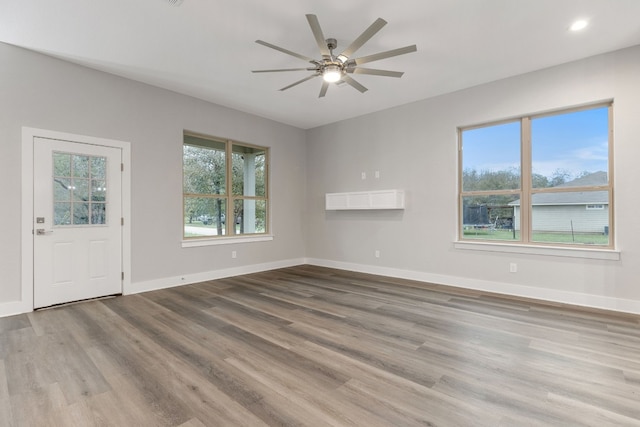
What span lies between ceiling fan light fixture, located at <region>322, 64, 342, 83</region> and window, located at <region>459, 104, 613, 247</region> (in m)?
2.52

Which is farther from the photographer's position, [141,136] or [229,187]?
[229,187]

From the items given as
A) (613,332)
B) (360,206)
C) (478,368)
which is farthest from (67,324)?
(613,332)

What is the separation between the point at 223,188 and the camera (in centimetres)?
565

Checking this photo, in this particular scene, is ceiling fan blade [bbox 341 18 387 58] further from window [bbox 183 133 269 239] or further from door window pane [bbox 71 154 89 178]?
door window pane [bbox 71 154 89 178]

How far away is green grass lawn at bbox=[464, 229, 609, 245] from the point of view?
383cm

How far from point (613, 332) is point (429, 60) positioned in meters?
3.43

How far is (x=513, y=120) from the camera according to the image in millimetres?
4438

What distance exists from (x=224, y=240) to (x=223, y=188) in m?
0.94

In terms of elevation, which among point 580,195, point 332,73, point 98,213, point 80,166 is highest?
point 332,73

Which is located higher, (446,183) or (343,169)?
(343,169)

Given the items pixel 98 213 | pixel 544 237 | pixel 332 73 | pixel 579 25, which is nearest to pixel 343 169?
pixel 332 73

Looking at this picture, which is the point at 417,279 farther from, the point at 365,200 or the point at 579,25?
the point at 579,25

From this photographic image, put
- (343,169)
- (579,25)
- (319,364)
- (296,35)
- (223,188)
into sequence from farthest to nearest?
(343,169), (223,188), (296,35), (579,25), (319,364)

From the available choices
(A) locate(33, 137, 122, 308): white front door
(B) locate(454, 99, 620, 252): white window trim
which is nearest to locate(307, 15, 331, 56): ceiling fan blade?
(B) locate(454, 99, 620, 252): white window trim
